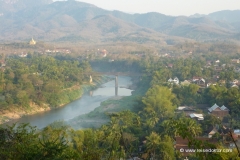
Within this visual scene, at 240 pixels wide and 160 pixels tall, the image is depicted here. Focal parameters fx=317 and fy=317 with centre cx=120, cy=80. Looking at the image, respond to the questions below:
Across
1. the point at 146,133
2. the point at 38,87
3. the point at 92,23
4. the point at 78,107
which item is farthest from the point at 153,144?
the point at 92,23

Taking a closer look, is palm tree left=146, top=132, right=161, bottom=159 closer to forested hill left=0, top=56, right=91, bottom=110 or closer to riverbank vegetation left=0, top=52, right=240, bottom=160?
riverbank vegetation left=0, top=52, right=240, bottom=160

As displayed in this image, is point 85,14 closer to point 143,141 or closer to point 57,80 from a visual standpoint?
point 57,80

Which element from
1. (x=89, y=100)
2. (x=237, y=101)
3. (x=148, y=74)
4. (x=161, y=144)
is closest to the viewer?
(x=161, y=144)

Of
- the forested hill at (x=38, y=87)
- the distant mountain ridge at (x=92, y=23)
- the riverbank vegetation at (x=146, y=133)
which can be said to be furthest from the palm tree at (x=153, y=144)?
the distant mountain ridge at (x=92, y=23)

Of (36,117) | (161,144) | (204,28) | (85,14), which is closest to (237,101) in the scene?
(161,144)

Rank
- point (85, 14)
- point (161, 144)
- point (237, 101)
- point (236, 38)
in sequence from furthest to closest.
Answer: point (85, 14)
point (236, 38)
point (237, 101)
point (161, 144)

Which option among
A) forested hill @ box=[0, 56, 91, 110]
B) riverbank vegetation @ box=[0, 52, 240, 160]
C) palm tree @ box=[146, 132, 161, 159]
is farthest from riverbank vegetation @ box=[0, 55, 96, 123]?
palm tree @ box=[146, 132, 161, 159]

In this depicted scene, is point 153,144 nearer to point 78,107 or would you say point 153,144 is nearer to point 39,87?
point 78,107

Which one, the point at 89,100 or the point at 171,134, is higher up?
the point at 171,134
